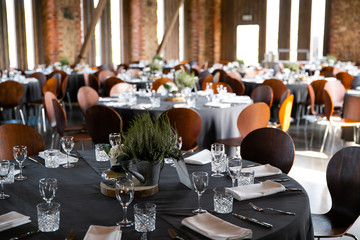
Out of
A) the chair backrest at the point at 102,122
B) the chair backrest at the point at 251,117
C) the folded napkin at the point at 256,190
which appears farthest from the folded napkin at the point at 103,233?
the chair backrest at the point at 251,117

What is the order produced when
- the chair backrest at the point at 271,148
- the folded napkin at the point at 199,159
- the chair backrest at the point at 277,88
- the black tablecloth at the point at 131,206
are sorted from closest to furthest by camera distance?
1. the black tablecloth at the point at 131,206
2. the folded napkin at the point at 199,159
3. the chair backrest at the point at 271,148
4. the chair backrest at the point at 277,88

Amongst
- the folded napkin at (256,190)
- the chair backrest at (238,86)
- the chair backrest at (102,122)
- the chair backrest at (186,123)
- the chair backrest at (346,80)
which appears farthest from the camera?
the chair backrest at (346,80)

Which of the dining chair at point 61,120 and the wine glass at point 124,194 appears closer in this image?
the wine glass at point 124,194

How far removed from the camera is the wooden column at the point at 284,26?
53.2ft

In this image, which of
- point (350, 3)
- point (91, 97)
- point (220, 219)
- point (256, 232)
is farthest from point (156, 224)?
point (350, 3)

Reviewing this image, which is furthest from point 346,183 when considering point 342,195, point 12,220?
point 12,220

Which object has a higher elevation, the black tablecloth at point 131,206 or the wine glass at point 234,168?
the wine glass at point 234,168

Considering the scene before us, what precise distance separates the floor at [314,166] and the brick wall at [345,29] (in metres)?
7.99

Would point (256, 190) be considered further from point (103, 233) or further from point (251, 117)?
point (251, 117)

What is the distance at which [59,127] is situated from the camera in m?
5.05

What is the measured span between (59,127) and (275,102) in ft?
12.5

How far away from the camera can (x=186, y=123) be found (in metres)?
4.35

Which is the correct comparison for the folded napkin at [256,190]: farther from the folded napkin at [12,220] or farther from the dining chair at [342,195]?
the folded napkin at [12,220]

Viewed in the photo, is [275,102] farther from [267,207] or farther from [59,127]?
[267,207]
